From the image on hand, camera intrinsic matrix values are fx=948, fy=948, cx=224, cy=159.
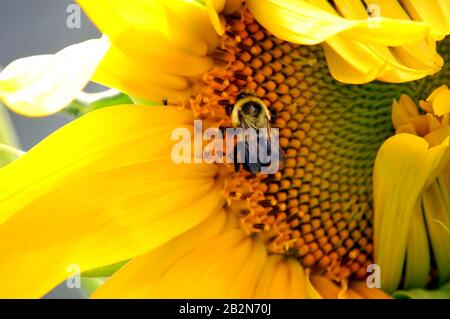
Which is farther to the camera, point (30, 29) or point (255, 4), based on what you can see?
point (30, 29)

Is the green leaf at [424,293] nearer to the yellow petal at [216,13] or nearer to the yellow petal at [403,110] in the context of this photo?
the yellow petal at [403,110]

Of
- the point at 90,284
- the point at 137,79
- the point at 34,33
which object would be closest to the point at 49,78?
the point at 137,79

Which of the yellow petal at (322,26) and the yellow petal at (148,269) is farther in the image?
the yellow petal at (148,269)

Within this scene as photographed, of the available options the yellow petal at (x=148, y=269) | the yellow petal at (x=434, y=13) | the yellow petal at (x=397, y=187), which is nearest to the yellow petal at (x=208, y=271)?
the yellow petal at (x=148, y=269)

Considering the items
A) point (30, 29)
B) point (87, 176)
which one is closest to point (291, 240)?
point (87, 176)

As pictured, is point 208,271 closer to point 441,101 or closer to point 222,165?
point 222,165

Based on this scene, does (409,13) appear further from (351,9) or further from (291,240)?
A: (291,240)

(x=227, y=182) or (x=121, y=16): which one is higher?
(x=121, y=16)
